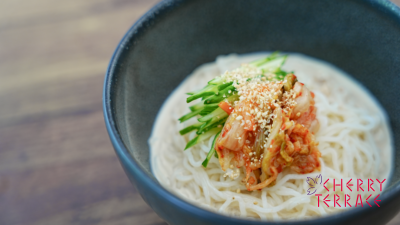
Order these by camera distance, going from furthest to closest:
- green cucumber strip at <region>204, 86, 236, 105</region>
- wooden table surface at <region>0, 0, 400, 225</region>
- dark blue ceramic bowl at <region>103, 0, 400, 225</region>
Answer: wooden table surface at <region>0, 0, 400, 225</region>
dark blue ceramic bowl at <region>103, 0, 400, 225</region>
green cucumber strip at <region>204, 86, 236, 105</region>

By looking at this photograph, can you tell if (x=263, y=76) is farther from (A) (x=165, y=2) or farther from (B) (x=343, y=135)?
(A) (x=165, y=2)

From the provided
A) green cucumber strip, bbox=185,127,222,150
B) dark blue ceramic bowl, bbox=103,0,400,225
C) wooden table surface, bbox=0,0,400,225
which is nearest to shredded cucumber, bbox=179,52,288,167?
green cucumber strip, bbox=185,127,222,150
